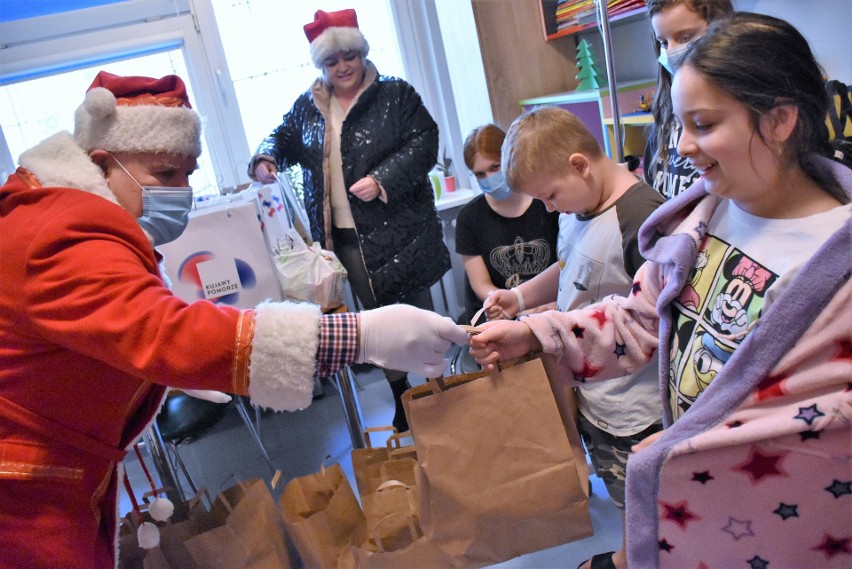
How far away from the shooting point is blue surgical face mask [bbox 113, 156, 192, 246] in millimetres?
1210

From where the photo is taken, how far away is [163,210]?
1.25 metres

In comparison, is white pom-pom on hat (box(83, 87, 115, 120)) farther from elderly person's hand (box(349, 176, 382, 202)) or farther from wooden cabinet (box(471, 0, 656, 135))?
wooden cabinet (box(471, 0, 656, 135))

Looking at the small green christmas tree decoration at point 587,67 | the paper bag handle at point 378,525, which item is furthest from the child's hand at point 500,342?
the small green christmas tree decoration at point 587,67

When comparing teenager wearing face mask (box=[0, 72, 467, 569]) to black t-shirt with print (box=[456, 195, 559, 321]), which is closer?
teenager wearing face mask (box=[0, 72, 467, 569])

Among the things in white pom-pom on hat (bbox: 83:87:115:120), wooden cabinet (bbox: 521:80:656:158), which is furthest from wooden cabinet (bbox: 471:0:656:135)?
white pom-pom on hat (bbox: 83:87:115:120)

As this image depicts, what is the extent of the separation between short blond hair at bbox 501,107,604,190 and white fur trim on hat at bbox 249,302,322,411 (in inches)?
28.0

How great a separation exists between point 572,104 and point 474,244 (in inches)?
48.1

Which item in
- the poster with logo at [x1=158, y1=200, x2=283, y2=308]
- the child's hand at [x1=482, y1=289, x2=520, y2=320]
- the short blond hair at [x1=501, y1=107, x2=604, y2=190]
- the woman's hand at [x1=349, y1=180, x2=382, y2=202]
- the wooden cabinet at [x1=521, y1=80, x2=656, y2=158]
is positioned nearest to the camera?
the short blond hair at [x1=501, y1=107, x2=604, y2=190]

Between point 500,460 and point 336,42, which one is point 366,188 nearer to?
point 336,42

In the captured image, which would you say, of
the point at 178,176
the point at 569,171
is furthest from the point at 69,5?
the point at 569,171

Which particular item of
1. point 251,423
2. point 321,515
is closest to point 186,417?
point 251,423

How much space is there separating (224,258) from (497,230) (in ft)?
2.99

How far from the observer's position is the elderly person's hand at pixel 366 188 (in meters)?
2.56

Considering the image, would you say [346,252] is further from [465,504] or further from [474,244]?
[465,504]
